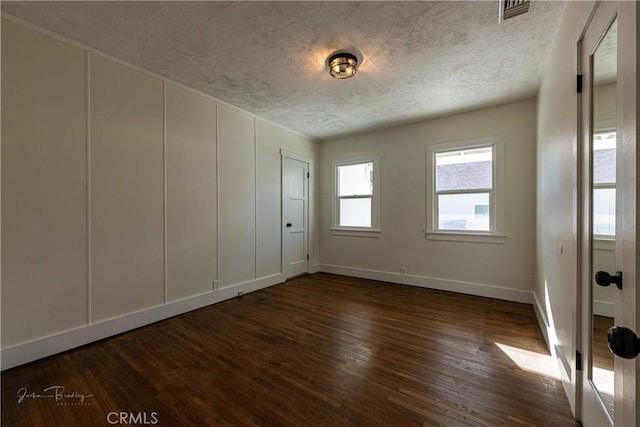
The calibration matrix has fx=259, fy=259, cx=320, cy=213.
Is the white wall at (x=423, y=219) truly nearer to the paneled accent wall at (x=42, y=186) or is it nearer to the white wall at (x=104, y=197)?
the white wall at (x=104, y=197)

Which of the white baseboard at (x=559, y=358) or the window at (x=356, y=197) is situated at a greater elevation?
the window at (x=356, y=197)

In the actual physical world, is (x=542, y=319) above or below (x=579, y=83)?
below

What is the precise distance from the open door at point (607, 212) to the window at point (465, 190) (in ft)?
7.93

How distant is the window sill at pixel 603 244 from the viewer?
3.56ft

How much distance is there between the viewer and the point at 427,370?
2.01m

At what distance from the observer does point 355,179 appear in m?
5.08

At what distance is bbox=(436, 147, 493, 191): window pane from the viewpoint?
377cm

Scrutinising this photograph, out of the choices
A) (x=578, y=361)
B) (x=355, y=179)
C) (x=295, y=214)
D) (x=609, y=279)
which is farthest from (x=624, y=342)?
(x=355, y=179)

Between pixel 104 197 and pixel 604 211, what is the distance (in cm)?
365

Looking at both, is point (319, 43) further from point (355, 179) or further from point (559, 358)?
point (559, 358)

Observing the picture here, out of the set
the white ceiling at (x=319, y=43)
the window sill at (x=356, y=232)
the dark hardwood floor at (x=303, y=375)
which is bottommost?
the dark hardwood floor at (x=303, y=375)

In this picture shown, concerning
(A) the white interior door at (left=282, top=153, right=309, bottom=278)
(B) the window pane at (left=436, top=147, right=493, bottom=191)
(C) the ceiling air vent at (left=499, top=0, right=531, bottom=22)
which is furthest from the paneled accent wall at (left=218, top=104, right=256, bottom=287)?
(C) the ceiling air vent at (left=499, top=0, right=531, bottom=22)

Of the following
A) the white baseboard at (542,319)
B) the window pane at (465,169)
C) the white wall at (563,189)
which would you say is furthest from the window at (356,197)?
the white wall at (563,189)

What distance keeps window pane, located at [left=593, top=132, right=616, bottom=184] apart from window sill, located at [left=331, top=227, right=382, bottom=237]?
3453 mm
